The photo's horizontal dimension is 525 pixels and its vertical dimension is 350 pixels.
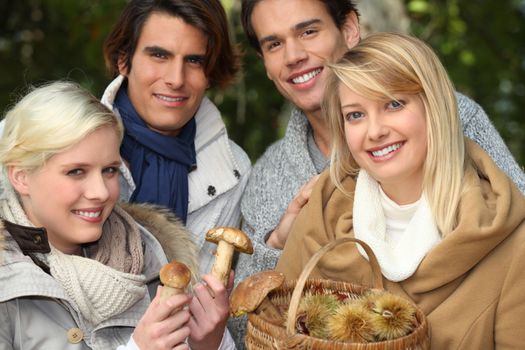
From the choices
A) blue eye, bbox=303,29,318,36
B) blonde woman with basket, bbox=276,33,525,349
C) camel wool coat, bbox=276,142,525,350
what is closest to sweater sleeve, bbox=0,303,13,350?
blonde woman with basket, bbox=276,33,525,349

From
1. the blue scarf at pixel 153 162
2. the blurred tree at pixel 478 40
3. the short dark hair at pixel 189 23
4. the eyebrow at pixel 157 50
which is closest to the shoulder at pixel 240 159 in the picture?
the blue scarf at pixel 153 162

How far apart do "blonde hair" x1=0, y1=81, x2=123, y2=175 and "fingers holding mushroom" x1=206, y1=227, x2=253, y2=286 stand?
0.58 meters

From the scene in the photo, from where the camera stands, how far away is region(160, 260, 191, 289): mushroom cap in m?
2.35

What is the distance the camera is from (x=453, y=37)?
6.71m

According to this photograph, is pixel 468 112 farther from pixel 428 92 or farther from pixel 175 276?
pixel 175 276

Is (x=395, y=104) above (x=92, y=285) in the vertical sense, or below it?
above

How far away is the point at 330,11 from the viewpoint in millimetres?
3570

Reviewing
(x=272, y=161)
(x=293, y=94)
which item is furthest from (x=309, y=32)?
(x=272, y=161)

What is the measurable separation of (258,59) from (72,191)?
3736 mm

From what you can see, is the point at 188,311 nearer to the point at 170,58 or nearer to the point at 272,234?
the point at 272,234

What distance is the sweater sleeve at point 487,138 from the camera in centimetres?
312

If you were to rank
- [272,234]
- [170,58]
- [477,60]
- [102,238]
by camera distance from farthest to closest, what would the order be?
[477,60] → [170,58] → [272,234] → [102,238]

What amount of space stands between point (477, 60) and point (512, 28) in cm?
55

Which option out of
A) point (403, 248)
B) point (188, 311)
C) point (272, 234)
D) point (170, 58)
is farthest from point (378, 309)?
point (170, 58)
